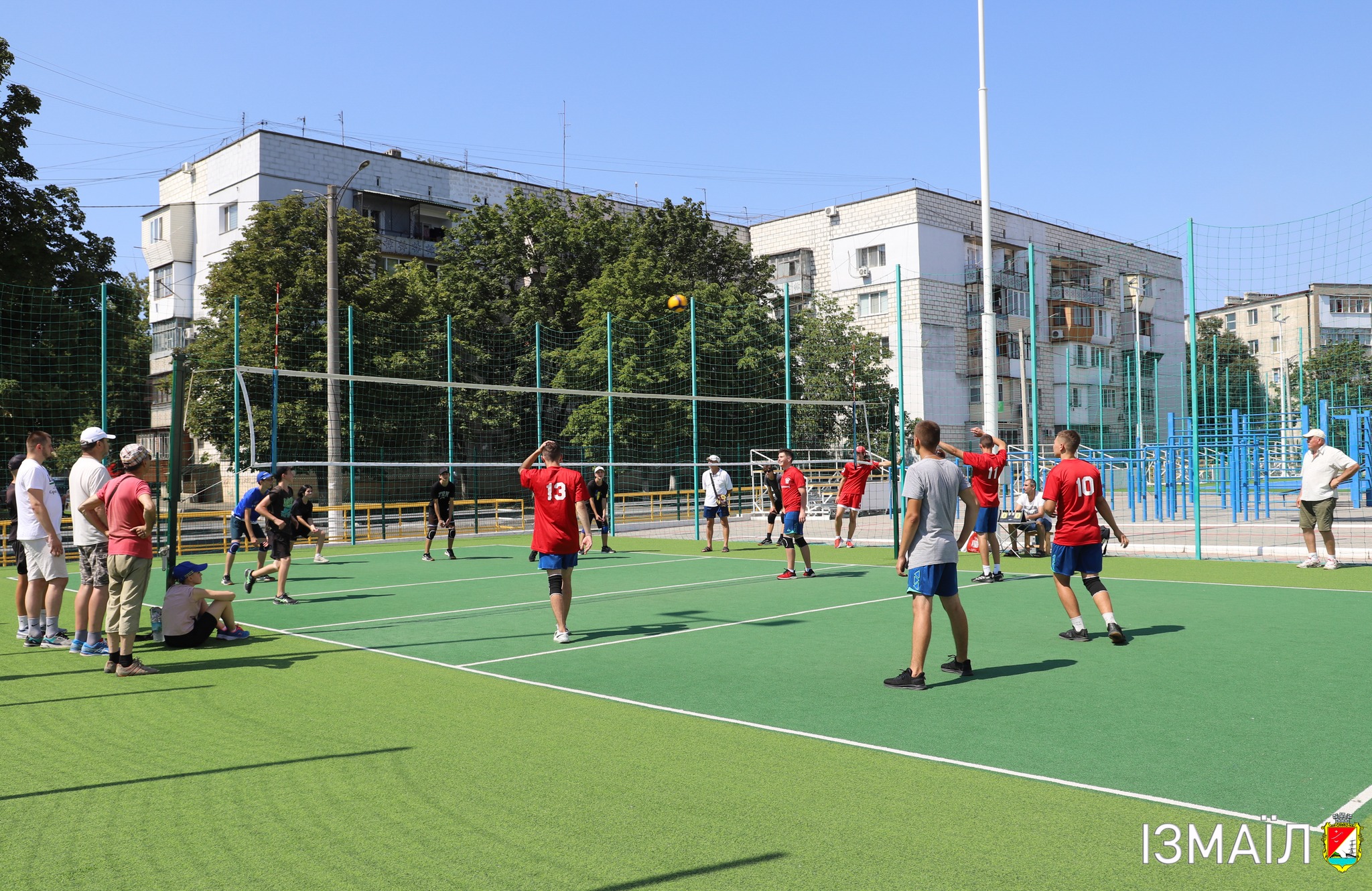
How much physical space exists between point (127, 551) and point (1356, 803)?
8.14m

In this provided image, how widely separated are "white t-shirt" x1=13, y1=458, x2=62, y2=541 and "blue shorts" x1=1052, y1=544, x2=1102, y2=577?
8.55 meters

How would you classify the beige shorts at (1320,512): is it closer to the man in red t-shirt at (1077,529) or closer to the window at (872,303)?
the man in red t-shirt at (1077,529)

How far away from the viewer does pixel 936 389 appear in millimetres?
39375

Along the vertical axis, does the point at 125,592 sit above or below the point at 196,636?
above

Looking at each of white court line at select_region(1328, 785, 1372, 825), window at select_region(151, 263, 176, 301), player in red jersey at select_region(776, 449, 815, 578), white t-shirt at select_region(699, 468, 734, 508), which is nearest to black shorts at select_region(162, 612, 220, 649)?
player in red jersey at select_region(776, 449, 815, 578)

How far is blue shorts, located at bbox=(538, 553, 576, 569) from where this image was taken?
30.1 feet

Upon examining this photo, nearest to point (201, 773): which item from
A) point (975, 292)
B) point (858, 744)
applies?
point (858, 744)

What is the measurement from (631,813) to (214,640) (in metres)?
6.76

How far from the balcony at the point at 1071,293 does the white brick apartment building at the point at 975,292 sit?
0.19 ft

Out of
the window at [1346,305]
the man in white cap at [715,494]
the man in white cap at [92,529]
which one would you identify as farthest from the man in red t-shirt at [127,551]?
the window at [1346,305]

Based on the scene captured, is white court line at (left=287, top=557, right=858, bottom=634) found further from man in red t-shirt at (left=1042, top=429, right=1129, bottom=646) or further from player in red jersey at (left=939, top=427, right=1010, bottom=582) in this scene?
man in red t-shirt at (left=1042, top=429, right=1129, bottom=646)

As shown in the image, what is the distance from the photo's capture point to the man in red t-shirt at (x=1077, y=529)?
28.3ft

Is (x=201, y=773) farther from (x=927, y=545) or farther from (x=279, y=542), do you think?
(x=279, y=542)

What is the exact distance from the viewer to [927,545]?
7.21 metres
